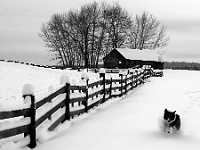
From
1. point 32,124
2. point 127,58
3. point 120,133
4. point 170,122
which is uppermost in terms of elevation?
point 127,58

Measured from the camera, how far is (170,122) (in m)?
7.95

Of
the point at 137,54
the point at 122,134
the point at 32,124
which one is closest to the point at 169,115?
the point at 122,134

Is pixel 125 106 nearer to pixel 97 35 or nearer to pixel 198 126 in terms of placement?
pixel 198 126

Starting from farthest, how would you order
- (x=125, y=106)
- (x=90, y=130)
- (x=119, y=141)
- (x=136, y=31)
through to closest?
(x=136, y=31)
(x=125, y=106)
(x=90, y=130)
(x=119, y=141)

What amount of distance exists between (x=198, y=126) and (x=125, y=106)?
14.4ft

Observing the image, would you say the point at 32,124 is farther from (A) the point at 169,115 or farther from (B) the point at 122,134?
(A) the point at 169,115

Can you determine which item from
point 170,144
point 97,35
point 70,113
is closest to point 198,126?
point 170,144

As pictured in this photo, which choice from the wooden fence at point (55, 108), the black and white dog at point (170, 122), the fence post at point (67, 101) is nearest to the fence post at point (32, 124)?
the wooden fence at point (55, 108)

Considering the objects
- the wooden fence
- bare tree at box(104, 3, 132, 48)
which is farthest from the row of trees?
the wooden fence

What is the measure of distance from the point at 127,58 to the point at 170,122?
6010 cm

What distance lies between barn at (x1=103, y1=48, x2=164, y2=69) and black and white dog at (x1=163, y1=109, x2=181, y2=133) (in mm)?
59572

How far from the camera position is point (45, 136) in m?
7.76

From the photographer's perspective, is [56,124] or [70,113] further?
[70,113]

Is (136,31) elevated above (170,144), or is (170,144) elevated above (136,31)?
(136,31)
